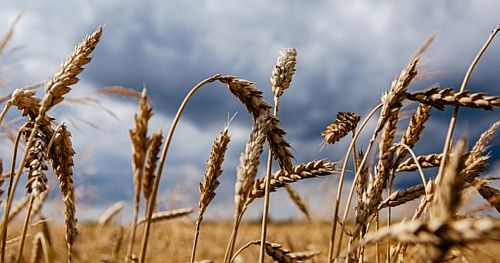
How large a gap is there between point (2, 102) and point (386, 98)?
155 centimetres

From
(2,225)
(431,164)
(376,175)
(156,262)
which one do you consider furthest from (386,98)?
(156,262)

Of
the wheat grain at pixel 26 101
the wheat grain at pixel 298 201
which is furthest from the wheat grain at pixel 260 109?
the wheat grain at pixel 298 201

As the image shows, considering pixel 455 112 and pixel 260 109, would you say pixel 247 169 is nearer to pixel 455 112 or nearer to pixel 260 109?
pixel 260 109

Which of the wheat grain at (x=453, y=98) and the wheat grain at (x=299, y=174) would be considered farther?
the wheat grain at (x=299, y=174)

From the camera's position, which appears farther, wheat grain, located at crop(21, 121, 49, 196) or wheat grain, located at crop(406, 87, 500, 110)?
wheat grain, located at crop(21, 121, 49, 196)

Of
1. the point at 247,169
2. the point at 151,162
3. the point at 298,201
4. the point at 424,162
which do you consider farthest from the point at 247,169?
the point at 298,201

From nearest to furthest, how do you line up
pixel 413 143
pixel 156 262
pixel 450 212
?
pixel 450 212 < pixel 413 143 < pixel 156 262

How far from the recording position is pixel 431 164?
8.61 ft

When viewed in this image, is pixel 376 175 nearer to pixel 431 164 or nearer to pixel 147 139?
pixel 431 164

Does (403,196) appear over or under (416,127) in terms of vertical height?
under

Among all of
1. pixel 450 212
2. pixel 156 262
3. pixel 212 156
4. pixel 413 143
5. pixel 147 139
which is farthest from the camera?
pixel 156 262

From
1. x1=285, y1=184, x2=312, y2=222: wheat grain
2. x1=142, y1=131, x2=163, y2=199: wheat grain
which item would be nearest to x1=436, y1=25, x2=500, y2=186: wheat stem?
x1=142, y1=131, x2=163, y2=199: wheat grain

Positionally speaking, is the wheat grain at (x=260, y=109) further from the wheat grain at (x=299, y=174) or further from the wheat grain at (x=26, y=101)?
the wheat grain at (x=26, y=101)

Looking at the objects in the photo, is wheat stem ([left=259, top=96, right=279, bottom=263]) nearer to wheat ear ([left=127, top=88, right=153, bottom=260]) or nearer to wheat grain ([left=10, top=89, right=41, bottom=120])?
wheat ear ([left=127, top=88, right=153, bottom=260])
